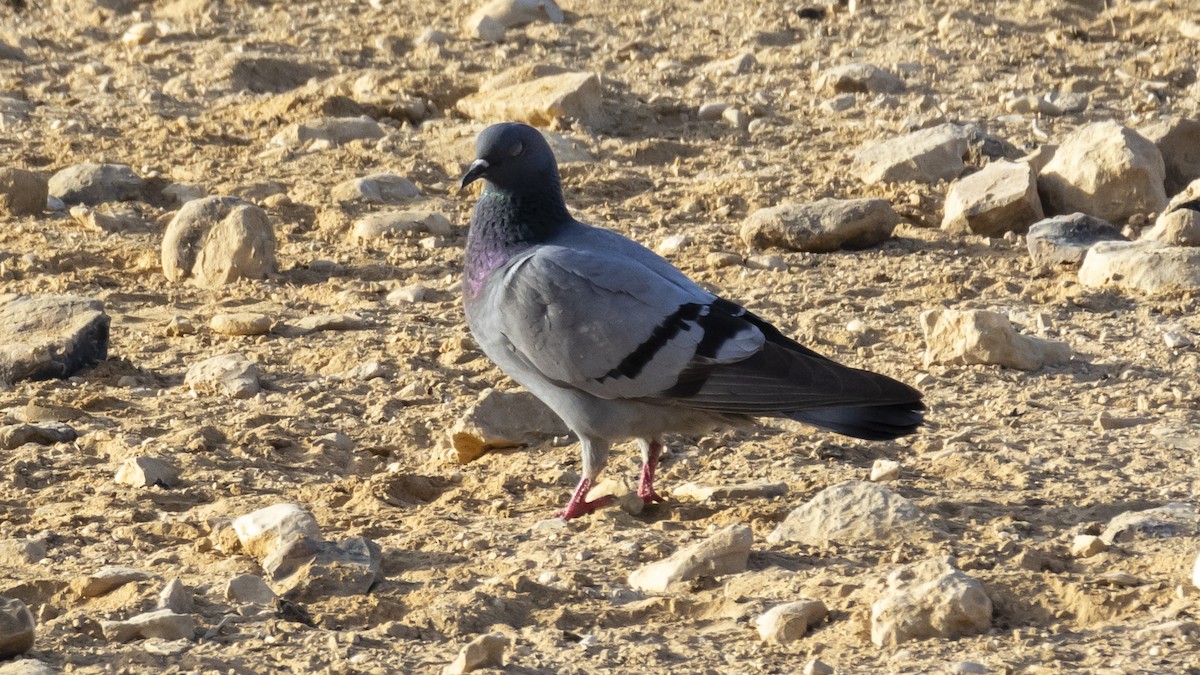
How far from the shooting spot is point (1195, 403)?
5.67 meters

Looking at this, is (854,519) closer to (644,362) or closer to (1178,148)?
(644,362)

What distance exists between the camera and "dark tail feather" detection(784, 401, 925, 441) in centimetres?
493

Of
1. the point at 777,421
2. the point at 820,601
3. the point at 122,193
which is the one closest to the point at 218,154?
the point at 122,193

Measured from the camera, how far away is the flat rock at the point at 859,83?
9.75 meters

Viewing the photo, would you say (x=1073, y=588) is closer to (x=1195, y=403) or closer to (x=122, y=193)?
(x=1195, y=403)

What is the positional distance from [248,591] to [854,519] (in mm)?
1654

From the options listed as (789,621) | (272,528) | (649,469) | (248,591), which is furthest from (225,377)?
(789,621)

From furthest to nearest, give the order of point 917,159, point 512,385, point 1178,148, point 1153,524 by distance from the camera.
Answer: point 917,159 < point 1178,148 < point 512,385 < point 1153,524

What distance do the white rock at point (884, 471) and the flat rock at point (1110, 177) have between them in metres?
3.02

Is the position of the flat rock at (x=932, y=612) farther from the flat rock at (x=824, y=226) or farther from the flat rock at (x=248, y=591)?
the flat rock at (x=824, y=226)

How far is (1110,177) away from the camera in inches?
302

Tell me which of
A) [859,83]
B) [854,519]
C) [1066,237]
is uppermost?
[859,83]

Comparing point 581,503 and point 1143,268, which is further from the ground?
point 1143,268

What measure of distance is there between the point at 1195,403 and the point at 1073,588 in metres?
1.83
